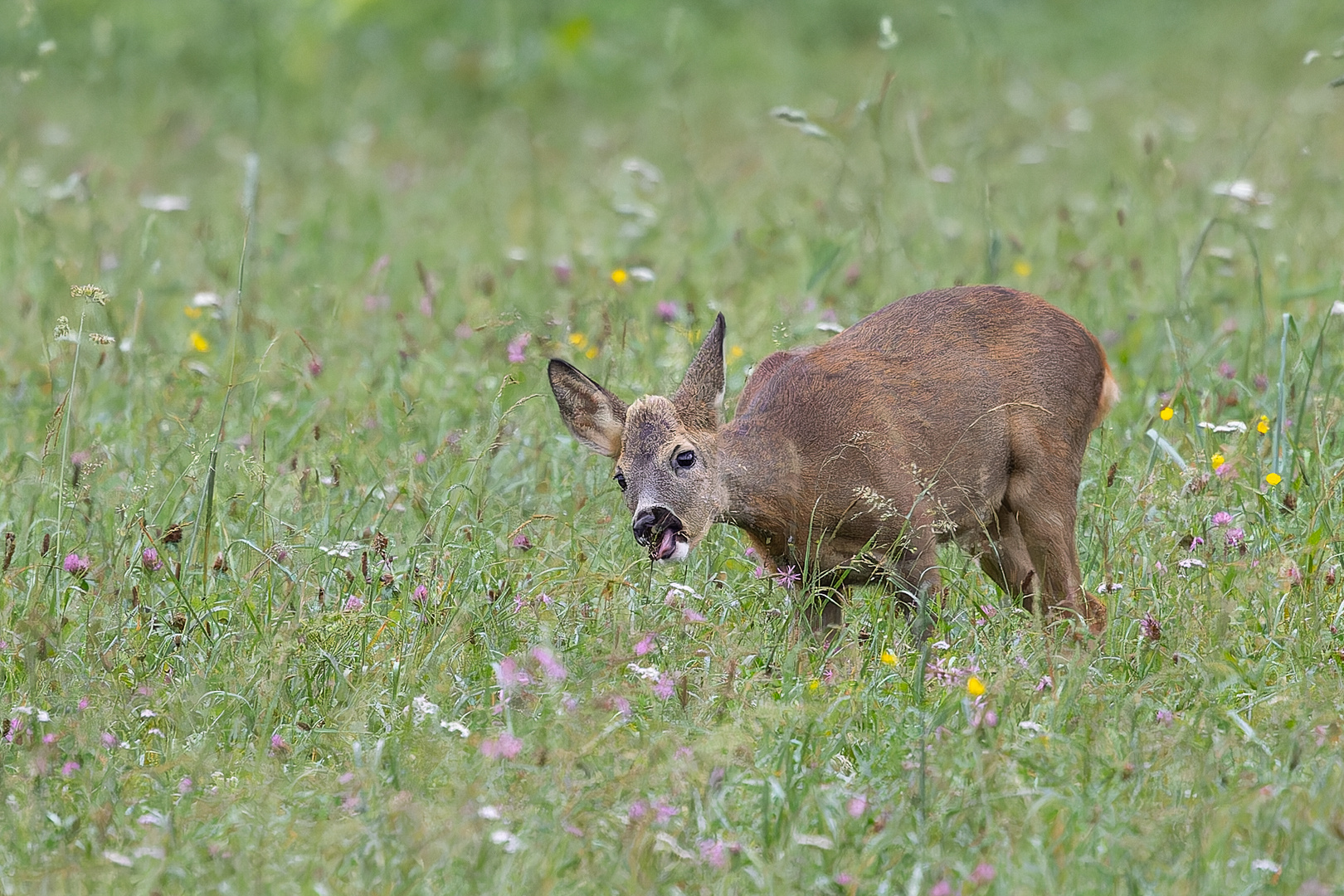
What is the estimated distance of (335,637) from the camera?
4.19 metres

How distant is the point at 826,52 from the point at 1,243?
689 cm

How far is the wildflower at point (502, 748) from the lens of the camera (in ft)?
11.2

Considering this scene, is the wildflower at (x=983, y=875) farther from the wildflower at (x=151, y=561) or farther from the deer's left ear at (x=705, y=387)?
the wildflower at (x=151, y=561)

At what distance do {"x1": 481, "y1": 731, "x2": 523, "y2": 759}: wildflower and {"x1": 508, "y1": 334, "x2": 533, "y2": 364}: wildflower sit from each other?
1845 millimetres

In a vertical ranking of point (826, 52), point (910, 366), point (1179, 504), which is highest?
point (910, 366)

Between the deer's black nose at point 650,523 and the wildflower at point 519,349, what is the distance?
995mm

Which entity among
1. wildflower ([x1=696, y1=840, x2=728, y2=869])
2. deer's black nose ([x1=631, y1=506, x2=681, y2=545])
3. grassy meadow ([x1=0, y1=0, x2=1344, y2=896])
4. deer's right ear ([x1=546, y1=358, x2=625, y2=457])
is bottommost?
grassy meadow ([x1=0, y1=0, x2=1344, y2=896])

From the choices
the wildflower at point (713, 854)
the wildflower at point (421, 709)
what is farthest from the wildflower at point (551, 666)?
the wildflower at point (713, 854)

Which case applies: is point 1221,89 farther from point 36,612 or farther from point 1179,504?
point 36,612

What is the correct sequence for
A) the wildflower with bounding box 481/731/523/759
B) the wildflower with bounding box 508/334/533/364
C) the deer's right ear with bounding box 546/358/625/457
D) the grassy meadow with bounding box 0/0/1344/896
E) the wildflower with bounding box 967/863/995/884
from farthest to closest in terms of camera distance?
the wildflower with bounding box 508/334/533/364 < the deer's right ear with bounding box 546/358/625/457 < the wildflower with bounding box 481/731/523/759 < the grassy meadow with bounding box 0/0/1344/896 < the wildflower with bounding box 967/863/995/884

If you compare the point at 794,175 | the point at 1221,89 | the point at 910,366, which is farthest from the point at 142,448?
the point at 1221,89

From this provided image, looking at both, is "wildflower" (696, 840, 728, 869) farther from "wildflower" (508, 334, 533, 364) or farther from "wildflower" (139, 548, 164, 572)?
"wildflower" (508, 334, 533, 364)

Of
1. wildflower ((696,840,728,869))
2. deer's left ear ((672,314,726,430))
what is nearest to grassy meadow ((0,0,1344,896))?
wildflower ((696,840,728,869))

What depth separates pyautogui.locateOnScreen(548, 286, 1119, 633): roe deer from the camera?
445cm
